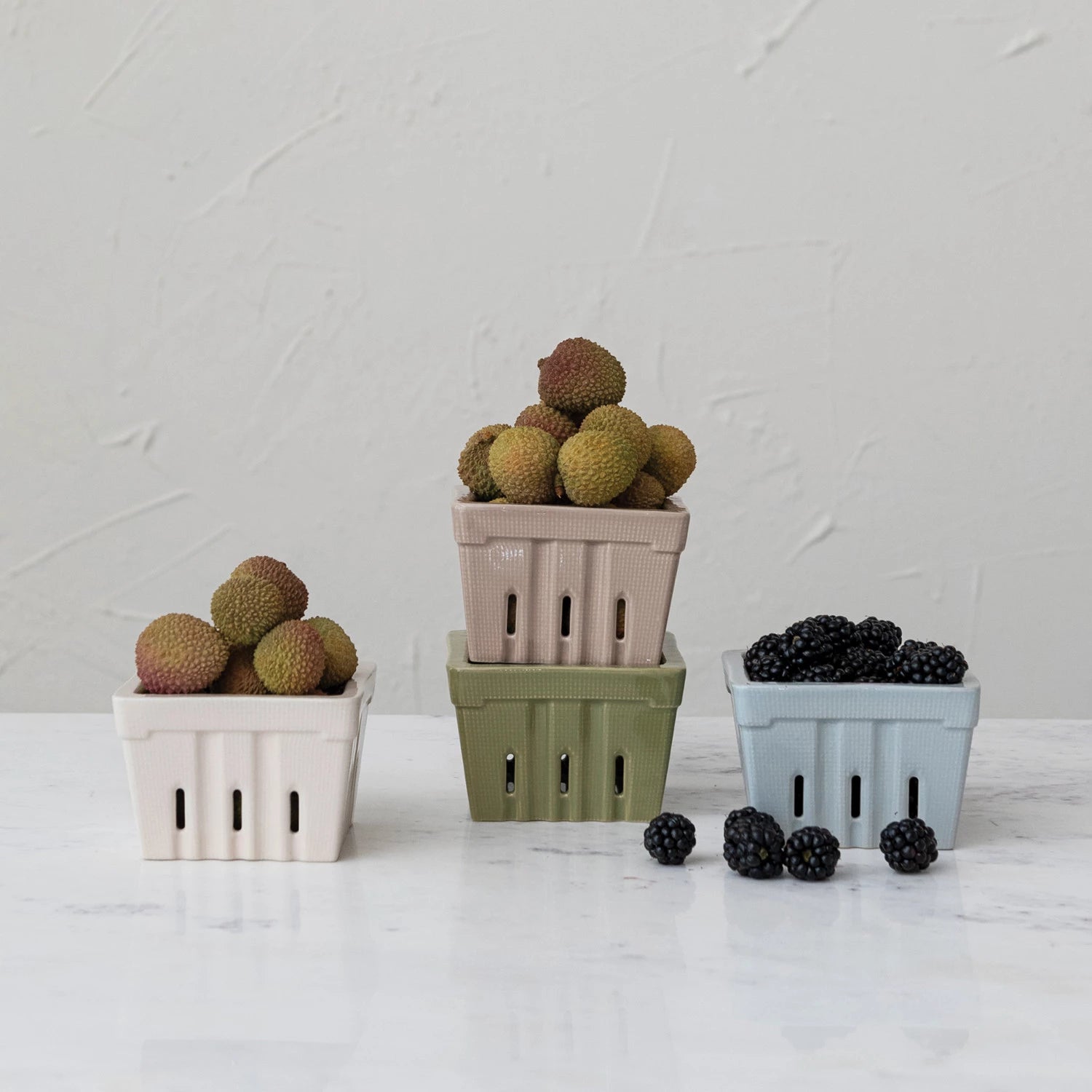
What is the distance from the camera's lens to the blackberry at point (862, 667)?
1349 millimetres

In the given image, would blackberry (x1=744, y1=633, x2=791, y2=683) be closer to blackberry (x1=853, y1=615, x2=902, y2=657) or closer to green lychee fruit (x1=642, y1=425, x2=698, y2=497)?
blackberry (x1=853, y1=615, x2=902, y2=657)

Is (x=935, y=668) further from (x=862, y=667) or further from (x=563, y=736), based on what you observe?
(x=563, y=736)

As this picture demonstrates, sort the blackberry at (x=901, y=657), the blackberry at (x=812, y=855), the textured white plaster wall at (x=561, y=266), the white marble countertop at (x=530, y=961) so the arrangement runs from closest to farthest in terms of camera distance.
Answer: the white marble countertop at (x=530, y=961), the blackberry at (x=812, y=855), the blackberry at (x=901, y=657), the textured white plaster wall at (x=561, y=266)

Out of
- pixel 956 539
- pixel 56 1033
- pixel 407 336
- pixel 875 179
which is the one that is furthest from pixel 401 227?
pixel 56 1033

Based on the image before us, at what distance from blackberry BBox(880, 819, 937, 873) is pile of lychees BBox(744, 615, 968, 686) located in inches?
5.7

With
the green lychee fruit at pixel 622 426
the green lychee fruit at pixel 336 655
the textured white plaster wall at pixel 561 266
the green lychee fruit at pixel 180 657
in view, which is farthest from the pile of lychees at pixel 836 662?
the textured white plaster wall at pixel 561 266

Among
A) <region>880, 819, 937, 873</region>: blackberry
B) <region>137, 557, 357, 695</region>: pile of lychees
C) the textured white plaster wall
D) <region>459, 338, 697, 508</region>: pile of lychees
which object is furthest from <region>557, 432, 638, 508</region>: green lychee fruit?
the textured white plaster wall

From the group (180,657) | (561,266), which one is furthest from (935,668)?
(561,266)

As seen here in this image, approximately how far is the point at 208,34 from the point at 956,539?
1.68 metres

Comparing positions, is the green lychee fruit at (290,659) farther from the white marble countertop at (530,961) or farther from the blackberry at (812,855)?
the blackberry at (812,855)

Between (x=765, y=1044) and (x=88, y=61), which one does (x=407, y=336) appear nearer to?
(x=88, y=61)

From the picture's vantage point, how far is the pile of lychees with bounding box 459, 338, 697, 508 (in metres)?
1.37

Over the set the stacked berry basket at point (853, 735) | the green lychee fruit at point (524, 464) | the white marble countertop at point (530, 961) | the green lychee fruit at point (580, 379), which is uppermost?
the green lychee fruit at point (580, 379)

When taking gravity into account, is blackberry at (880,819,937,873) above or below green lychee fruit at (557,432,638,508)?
below
